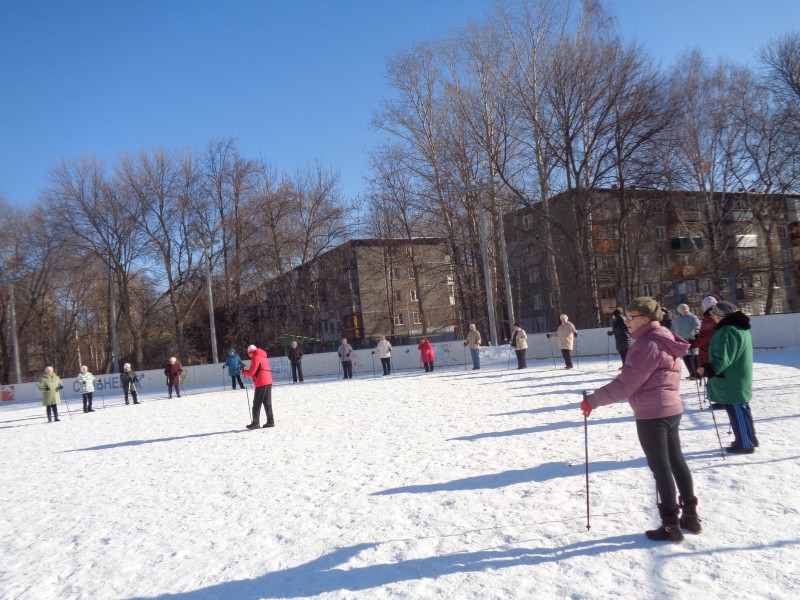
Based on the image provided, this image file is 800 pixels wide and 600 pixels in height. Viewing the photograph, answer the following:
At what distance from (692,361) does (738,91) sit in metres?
30.0

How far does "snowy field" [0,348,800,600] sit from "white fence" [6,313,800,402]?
1166 centimetres

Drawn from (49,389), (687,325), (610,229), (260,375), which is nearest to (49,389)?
(49,389)

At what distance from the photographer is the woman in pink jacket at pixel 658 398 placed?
4188 mm

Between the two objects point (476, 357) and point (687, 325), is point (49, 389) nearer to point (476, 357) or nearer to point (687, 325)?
point (476, 357)

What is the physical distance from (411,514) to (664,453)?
7.85 ft

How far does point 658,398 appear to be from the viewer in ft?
13.8

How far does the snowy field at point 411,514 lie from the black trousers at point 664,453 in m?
0.44

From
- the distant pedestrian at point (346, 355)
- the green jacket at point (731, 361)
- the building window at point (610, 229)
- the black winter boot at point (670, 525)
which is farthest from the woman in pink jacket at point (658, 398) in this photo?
the building window at point (610, 229)

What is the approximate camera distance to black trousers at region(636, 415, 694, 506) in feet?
13.8

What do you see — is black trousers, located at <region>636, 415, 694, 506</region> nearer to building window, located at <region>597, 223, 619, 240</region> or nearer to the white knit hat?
the white knit hat

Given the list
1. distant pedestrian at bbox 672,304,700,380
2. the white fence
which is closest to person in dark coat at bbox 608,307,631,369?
distant pedestrian at bbox 672,304,700,380

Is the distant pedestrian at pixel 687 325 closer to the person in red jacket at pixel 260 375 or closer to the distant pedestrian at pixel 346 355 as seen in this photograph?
the person in red jacket at pixel 260 375

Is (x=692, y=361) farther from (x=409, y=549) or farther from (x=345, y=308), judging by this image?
(x=345, y=308)

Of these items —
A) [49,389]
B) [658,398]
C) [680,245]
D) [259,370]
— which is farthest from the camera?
[680,245]
